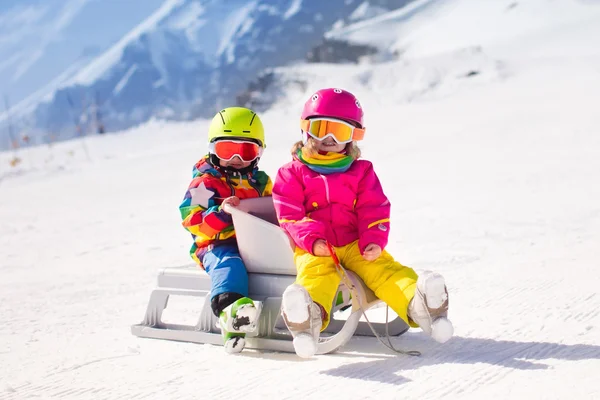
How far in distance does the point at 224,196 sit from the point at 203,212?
0.19 m

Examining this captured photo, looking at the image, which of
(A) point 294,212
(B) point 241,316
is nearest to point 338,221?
(A) point 294,212

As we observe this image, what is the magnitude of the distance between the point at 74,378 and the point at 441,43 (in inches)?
1839

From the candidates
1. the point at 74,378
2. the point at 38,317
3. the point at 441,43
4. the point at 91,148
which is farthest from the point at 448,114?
the point at 441,43

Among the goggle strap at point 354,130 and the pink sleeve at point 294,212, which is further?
the goggle strap at point 354,130

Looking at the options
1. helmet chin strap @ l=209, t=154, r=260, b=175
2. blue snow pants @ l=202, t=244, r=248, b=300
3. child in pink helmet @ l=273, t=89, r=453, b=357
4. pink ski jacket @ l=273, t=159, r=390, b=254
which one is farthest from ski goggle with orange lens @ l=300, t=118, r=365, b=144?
blue snow pants @ l=202, t=244, r=248, b=300

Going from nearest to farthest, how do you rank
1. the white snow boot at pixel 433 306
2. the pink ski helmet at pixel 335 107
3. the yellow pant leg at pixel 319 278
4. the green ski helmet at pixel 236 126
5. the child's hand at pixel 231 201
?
the white snow boot at pixel 433 306
the yellow pant leg at pixel 319 278
the pink ski helmet at pixel 335 107
the child's hand at pixel 231 201
the green ski helmet at pixel 236 126

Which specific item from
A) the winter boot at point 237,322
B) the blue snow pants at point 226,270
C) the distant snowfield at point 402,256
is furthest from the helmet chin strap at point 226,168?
the distant snowfield at point 402,256

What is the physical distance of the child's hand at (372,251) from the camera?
368cm

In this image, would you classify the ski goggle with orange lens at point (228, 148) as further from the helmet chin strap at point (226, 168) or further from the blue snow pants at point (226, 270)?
the blue snow pants at point (226, 270)

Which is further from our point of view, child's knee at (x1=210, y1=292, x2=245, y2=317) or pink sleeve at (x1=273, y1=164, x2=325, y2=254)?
child's knee at (x1=210, y1=292, x2=245, y2=317)

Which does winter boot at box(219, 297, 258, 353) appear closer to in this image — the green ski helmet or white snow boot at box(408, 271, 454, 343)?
white snow boot at box(408, 271, 454, 343)

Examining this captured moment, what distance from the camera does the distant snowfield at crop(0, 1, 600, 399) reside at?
10.9 ft

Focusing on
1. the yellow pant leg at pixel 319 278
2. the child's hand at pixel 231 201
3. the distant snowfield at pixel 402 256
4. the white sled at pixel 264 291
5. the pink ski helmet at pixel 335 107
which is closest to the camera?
the distant snowfield at pixel 402 256

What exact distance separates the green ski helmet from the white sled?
0.39 metres
